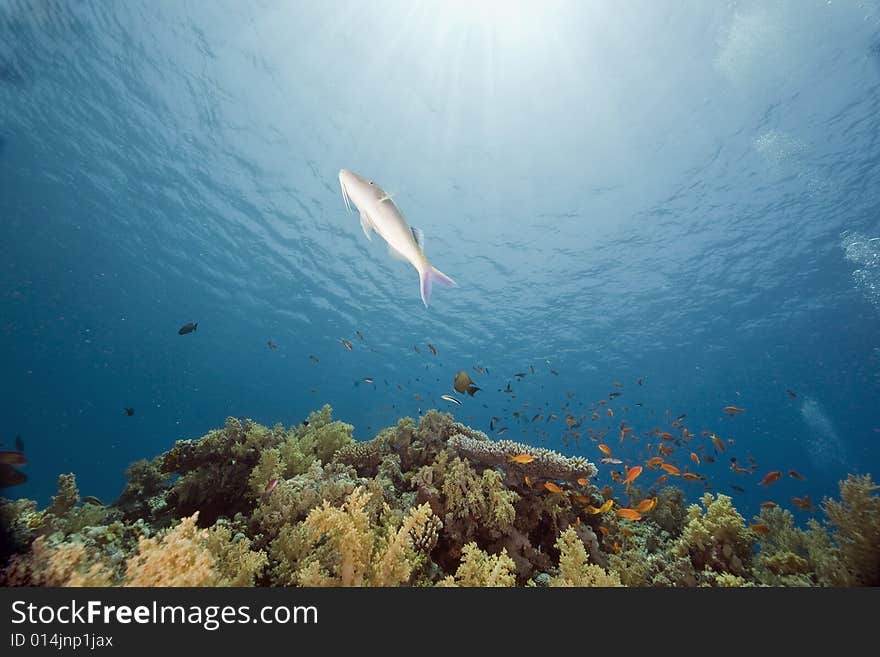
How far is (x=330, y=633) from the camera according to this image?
89.6 inches

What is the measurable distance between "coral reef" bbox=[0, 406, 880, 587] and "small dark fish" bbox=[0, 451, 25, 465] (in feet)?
1.30

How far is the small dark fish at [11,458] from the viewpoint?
10.8 feet

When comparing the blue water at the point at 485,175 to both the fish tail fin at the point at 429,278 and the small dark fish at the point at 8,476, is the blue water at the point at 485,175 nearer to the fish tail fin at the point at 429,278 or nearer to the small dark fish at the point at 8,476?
the small dark fish at the point at 8,476

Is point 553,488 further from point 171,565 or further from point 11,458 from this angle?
point 11,458

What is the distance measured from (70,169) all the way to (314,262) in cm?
1723

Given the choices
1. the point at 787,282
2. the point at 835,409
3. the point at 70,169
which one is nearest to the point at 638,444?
the point at 835,409

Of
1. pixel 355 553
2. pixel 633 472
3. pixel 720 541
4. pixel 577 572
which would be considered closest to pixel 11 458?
pixel 355 553

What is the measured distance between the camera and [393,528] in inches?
115

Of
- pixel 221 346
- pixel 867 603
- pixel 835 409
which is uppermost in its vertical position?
pixel 221 346

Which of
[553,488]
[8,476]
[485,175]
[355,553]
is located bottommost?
[355,553]

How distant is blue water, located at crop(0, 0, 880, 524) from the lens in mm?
14312

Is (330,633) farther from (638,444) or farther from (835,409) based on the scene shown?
(638,444)

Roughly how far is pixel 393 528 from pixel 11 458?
3.81 metres

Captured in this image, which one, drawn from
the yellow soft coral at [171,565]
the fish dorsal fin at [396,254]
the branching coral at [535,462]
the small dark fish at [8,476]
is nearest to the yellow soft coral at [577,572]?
the branching coral at [535,462]
